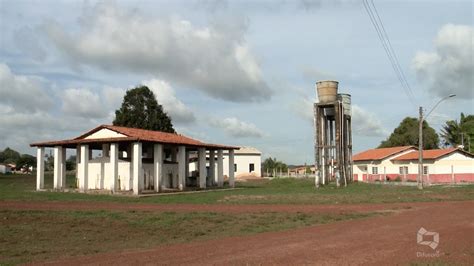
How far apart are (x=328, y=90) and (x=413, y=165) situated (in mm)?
17501

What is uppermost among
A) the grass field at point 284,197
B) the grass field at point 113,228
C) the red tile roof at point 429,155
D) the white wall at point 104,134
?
the white wall at point 104,134

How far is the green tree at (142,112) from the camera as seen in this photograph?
70906 mm

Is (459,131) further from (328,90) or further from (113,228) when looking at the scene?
(113,228)

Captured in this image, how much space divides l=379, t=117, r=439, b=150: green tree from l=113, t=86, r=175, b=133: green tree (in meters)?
41.4

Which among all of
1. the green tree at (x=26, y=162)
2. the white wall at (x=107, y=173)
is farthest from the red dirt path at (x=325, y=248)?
the green tree at (x=26, y=162)

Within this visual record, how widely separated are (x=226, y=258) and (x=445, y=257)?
4472 mm

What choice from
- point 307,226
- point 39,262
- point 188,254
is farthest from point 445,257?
point 39,262

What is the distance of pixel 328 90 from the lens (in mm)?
49188

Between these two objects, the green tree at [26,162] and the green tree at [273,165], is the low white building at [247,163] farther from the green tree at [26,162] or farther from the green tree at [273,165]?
the green tree at [26,162]

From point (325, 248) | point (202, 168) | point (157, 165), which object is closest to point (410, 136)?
point (202, 168)

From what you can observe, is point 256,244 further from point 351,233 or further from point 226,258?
point 351,233

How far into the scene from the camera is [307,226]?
55.3 ft

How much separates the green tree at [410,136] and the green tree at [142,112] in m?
41.4

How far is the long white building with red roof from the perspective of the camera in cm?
5706
